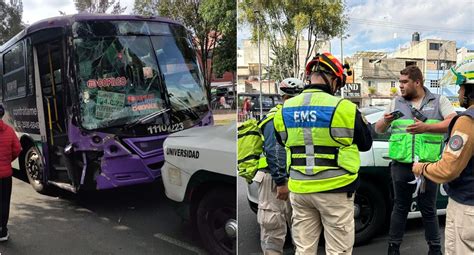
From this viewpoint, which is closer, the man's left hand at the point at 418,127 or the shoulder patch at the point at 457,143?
the shoulder patch at the point at 457,143

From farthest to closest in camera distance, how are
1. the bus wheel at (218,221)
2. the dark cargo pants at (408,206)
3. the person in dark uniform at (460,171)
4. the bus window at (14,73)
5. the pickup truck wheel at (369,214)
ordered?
the pickup truck wheel at (369,214), the dark cargo pants at (408,206), the person in dark uniform at (460,171), the bus wheel at (218,221), the bus window at (14,73)

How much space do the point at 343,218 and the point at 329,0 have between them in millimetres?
910

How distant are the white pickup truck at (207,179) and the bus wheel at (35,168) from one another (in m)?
0.47

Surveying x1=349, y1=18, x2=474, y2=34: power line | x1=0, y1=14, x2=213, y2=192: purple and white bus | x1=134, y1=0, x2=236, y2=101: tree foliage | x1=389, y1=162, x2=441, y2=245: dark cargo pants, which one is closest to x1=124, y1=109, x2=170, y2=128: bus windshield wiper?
x1=0, y1=14, x2=213, y2=192: purple and white bus

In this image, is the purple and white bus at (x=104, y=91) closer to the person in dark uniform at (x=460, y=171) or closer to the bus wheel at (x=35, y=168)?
the bus wheel at (x=35, y=168)

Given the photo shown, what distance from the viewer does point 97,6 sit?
4.68ft

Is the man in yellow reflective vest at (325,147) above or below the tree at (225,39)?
below

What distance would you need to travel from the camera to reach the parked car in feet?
7.47

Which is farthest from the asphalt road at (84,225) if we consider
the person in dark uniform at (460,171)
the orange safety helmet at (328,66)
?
the person in dark uniform at (460,171)

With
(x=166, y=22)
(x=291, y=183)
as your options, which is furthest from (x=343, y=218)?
(x=166, y=22)

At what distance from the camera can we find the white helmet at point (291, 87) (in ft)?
5.90

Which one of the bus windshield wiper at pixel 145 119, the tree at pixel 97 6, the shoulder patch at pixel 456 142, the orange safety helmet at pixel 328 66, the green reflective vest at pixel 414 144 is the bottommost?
the green reflective vest at pixel 414 144

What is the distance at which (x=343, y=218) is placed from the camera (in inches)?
68.5

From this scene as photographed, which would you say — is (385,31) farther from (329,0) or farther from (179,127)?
(179,127)
